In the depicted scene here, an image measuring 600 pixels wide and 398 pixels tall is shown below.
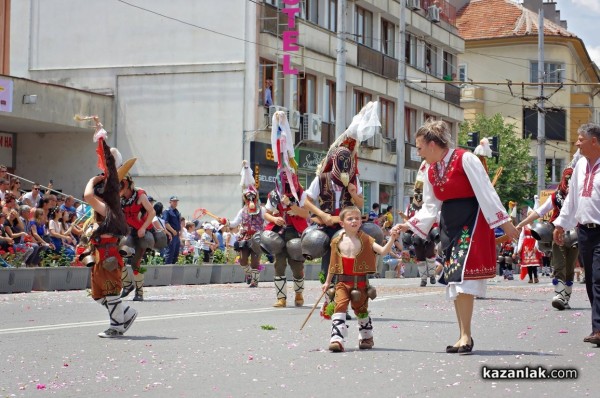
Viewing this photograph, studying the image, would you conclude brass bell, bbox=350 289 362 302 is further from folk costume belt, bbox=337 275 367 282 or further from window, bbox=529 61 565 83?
window, bbox=529 61 565 83

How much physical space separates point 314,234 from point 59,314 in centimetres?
382

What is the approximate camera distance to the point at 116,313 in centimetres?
1208

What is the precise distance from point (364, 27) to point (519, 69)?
26367 mm

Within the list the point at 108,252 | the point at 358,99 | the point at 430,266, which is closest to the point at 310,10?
the point at 358,99

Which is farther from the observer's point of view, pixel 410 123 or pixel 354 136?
pixel 410 123

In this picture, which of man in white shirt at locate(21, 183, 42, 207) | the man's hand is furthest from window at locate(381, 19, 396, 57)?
the man's hand

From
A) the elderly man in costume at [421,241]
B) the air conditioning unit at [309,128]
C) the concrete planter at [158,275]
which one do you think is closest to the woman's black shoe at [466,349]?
the elderly man in costume at [421,241]

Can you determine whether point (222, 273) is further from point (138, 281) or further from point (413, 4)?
point (413, 4)

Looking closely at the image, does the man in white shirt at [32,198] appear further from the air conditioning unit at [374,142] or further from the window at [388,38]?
the window at [388,38]

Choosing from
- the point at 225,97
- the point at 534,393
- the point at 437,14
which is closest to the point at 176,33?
the point at 225,97

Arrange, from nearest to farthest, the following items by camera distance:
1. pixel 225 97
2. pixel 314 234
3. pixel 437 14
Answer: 1. pixel 314 234
2. pixel 225 97
3. pixel 437 14

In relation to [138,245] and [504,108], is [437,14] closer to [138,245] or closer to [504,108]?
[504,108]

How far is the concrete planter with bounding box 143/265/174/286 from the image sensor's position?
25.6 meters

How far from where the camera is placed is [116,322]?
1206cm
